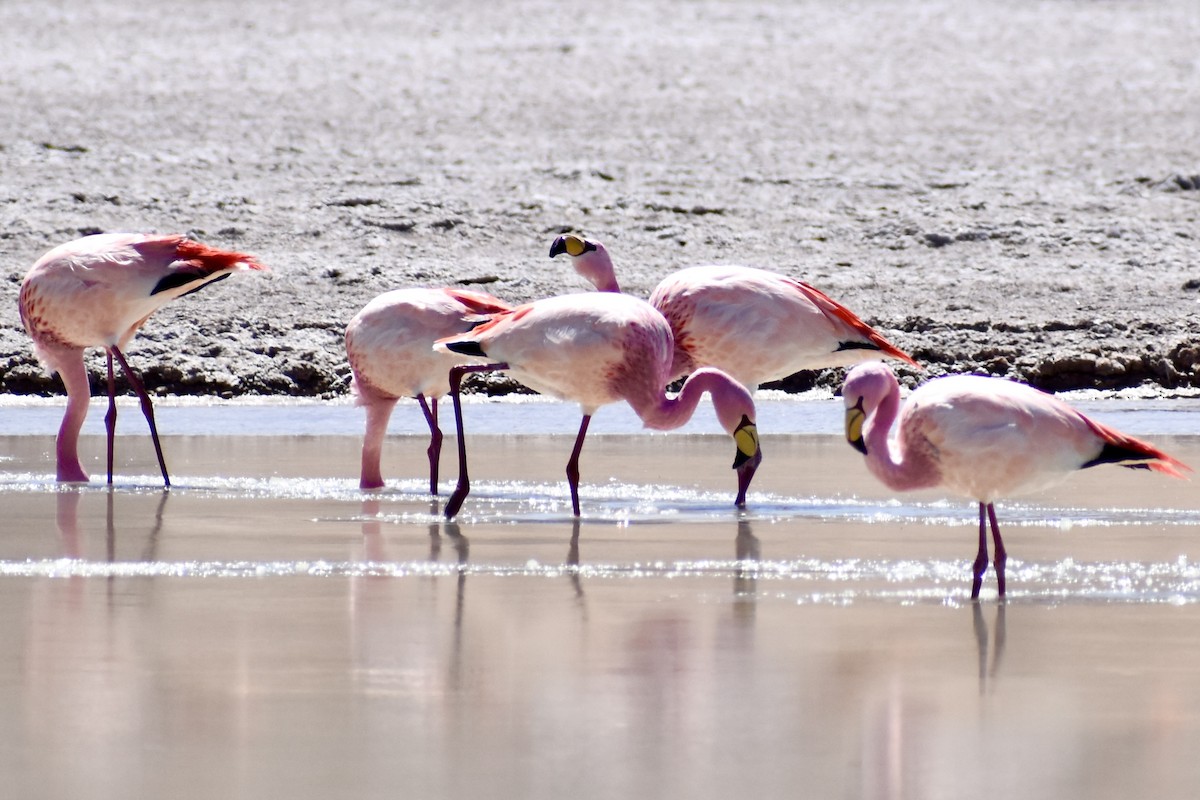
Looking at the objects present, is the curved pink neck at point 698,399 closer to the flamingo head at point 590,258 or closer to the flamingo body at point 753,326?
the flamingo body at point 753,326

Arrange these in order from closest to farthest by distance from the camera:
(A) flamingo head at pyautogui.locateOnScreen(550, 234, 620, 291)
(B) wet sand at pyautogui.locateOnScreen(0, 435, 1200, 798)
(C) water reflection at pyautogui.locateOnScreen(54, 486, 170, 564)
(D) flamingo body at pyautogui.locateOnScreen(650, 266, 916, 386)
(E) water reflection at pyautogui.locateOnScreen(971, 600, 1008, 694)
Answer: (B) wet sand at pyautogui.locateOnScreen(0, 435, 1200, 798) → (E) water reflection at pyautogui.locateOnScreen(971, 600, 1008, 694) → (C) water reflection at pyautogui.locateOnScreen(54, 486, 170, 564) → (D) flamingo body at pyautogui.locateOnScreen(650, 266, 916, 386) → (A) flamingo head at pyautogui.locateOnScreen(550, 234, 620, 291)

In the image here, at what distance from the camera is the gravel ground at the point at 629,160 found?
14.9m

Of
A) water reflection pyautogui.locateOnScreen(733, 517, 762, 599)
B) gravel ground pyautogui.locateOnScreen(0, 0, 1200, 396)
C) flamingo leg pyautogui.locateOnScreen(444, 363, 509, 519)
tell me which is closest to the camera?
water reflection pyautogui.locateOnScreen(733, 517, 762, 599)

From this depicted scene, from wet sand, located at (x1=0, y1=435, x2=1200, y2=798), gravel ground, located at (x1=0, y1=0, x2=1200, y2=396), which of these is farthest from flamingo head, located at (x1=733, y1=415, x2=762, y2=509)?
gravel ground, located at (x1=0, y1=0, x2=1200, y2=396)

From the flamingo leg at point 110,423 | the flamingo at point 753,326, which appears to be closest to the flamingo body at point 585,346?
the flamingo at point 753,326

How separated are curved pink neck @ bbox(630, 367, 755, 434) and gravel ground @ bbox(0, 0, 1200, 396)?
559 cm

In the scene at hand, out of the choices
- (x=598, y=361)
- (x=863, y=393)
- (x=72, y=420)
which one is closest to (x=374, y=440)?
(x=72, y=420)

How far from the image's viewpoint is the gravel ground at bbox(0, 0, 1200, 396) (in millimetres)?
14852

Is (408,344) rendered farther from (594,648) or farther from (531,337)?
(594,648)

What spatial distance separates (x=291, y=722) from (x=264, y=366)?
9.91 metres

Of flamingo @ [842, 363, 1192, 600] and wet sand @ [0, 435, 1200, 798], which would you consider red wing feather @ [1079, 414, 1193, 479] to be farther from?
wet sand @ [0, 435, 1200, 798]

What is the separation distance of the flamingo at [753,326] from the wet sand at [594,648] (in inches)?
43.2

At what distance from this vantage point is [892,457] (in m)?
5.98

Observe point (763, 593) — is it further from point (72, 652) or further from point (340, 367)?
point (340, 367)
